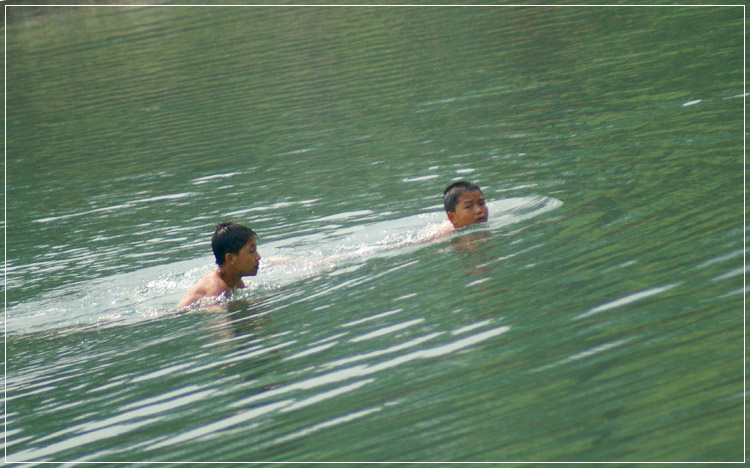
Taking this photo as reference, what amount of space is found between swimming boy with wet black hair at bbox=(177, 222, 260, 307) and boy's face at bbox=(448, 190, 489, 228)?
211cm

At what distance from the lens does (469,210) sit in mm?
11133

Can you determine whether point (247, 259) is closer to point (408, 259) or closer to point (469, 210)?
point (408, 259)

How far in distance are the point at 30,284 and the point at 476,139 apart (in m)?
6.28

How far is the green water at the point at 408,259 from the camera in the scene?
6430mm

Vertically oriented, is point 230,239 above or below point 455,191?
below

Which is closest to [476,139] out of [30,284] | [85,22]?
[30,284]

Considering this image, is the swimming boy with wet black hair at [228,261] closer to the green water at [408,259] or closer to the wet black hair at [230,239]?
the wet black hair at [230,239]

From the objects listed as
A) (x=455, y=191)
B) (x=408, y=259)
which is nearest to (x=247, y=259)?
(x=408, y=259)

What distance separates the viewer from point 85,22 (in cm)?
3984

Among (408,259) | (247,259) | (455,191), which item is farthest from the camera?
(455,191)

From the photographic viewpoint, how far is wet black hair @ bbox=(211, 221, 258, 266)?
10.7 metres

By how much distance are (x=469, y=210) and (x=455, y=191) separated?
0.27m

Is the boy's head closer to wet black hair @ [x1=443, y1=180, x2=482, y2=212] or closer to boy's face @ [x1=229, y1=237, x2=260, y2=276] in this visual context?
wet black hair @ [x1=443, y1=180, x2=482, y2=212]

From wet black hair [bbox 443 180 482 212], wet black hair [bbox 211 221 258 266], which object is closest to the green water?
wet black hair [bbox 443 180 482 212]
